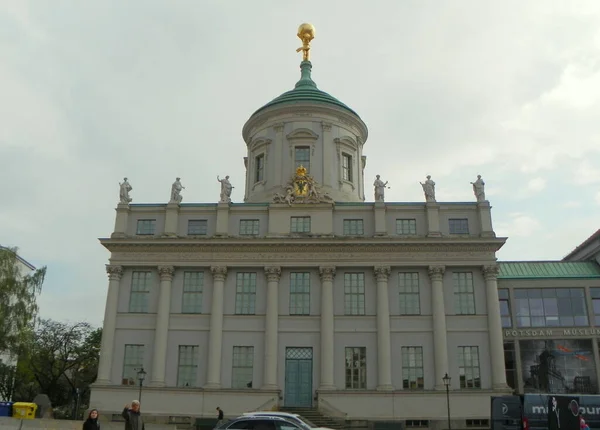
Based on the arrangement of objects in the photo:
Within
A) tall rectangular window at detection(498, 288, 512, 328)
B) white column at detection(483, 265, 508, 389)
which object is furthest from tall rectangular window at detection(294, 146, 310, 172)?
tall rectangular window at detection(498, 288, 512, 328)

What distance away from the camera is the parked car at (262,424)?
1969 cm

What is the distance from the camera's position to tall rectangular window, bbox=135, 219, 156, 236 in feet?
132

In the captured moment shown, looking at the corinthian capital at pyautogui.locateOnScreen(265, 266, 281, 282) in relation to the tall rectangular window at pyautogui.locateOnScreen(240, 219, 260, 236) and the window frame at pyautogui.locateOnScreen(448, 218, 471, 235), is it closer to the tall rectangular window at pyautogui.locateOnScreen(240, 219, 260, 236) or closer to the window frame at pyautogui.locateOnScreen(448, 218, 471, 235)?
the tall rectangular window at pyautogui.locateOnScreen(240, 219, 260, 236)

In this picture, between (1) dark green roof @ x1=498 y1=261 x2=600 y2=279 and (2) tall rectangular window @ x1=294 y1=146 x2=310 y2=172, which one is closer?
(1) dark green roof @ x1=498 y1=261 x2=600 y2=279

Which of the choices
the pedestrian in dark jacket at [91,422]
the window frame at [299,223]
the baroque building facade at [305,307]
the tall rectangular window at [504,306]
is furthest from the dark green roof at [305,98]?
the pedestrian in dark jacket at [91,422]

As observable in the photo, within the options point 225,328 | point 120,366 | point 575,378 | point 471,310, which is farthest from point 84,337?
point 575,378

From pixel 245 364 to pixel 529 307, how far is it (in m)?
19.5

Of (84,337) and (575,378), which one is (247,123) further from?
(575,378)

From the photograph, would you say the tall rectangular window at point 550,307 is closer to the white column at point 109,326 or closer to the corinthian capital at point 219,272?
the corinthian capital at point 219,272

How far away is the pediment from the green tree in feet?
71.9

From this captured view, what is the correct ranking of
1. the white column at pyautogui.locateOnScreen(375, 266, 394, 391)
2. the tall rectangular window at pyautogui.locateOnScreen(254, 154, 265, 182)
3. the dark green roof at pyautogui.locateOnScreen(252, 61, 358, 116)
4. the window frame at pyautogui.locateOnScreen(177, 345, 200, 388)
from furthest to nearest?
the tall rectangular window at pyautogui.locateOnScreen(254, 154, 265, 182) → the dark green roof at pyautogui.locateOnScreen(252, 61, 358, 116) → the window frame at pyautogui.locateOnScreen(177, 345, 200, 388) → the white column at pyautogui.locateOnScreen(375, 266, 394, 391)

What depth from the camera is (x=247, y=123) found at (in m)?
48.0

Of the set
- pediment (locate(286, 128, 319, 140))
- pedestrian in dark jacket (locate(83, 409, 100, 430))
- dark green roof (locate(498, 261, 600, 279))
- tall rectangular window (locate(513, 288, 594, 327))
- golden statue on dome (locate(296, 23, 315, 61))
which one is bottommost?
pedestrian in dark jacket (locate(83, 409, 100, 430))

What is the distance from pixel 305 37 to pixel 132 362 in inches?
1186
